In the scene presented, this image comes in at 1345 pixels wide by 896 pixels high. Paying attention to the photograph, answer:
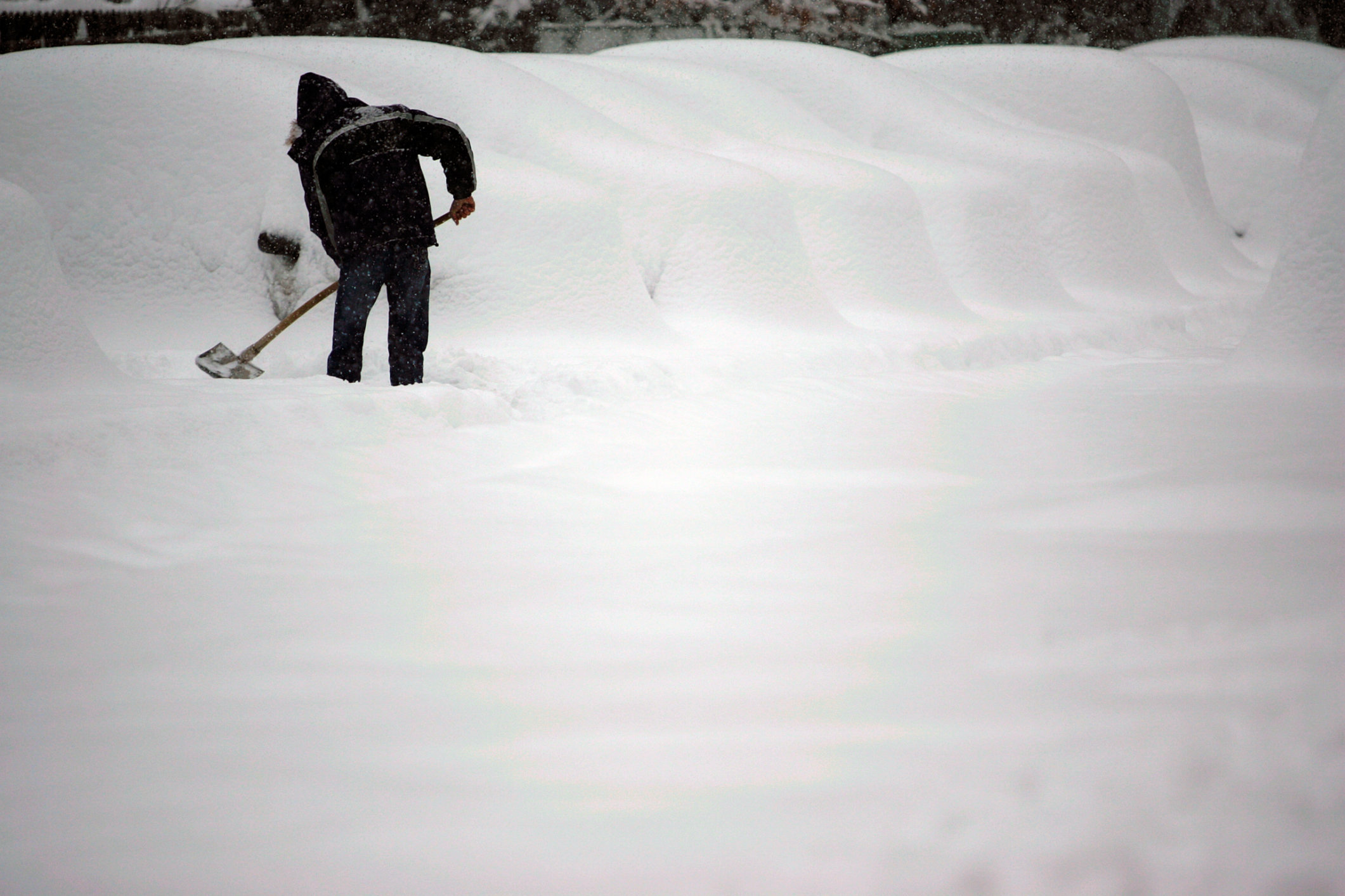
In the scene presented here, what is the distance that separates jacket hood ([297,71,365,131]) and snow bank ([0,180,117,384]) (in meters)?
0.82

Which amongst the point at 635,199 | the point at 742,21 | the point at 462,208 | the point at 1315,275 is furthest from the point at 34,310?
the point at 742,21

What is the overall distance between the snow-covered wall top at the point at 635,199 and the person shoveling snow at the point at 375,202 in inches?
23.2

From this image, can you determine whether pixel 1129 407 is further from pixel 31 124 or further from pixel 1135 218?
pixel 1135 218

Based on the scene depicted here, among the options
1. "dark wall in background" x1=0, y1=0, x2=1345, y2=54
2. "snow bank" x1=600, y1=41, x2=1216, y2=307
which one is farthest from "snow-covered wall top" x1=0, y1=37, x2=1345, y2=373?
"dark wall in background" x1=0, y1=0, x2=1345, y2=54

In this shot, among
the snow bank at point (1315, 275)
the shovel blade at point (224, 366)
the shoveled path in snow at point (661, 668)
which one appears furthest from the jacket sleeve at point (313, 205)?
the snow bank at point (1315, 275)

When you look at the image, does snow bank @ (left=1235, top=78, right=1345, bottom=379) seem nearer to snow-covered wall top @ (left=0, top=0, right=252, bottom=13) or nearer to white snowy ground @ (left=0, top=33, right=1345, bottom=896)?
white snowy ground @ (left=0, top=33, right=1345, bottom=896)

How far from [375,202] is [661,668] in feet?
7.44

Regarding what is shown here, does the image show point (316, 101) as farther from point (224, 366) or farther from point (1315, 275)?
point (1315, 275)

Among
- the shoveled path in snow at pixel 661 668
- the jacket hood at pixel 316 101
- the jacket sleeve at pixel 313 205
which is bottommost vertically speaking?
the shoveled path in snow at pixel 661 668

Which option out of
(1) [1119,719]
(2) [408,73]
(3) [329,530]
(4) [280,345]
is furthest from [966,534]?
(2) [408,73]

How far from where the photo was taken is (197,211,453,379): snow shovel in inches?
130

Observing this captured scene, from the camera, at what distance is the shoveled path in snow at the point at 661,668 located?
0.91 metres

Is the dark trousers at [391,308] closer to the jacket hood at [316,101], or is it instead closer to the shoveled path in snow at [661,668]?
the jacket hood at [316,101]

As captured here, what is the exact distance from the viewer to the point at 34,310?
8.71 ft
